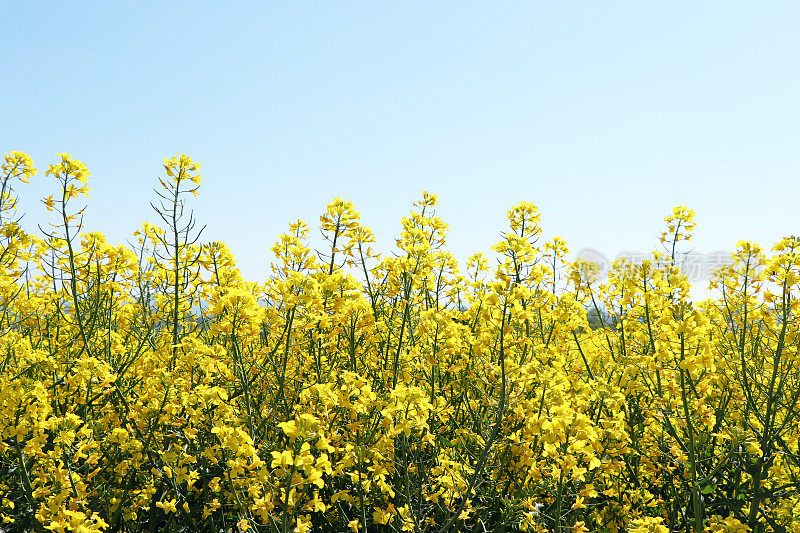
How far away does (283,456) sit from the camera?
7.22ft

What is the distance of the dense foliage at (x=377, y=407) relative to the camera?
2885mm

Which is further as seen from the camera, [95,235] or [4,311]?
[4,311]

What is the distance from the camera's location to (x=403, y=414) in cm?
280

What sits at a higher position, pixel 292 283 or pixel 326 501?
pixel 292 283

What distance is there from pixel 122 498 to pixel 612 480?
3.14 metres

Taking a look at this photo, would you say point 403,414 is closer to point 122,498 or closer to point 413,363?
point 413,363

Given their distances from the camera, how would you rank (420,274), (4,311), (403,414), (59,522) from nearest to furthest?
(59,522) → (403,414) → (420,274) → (4,311)

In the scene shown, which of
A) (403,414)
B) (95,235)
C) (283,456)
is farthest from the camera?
(95,235)

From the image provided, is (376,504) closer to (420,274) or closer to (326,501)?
(326,501)

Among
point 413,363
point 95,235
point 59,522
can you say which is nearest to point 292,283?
point 413,363

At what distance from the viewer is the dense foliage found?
9.46 feet

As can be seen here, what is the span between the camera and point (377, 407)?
3020 mm

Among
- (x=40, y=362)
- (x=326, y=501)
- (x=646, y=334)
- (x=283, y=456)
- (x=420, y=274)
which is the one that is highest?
(x=420, y=274)

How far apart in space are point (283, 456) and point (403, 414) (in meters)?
0.77
